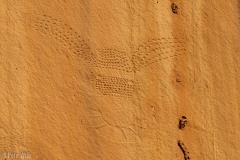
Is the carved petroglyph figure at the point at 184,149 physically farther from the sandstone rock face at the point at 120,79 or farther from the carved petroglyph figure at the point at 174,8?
the carved petroglyph figure at the point at 174,8

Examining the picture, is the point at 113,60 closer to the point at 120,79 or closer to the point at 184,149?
the point at 120,79

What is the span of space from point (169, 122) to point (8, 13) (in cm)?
203

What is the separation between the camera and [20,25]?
6.99m

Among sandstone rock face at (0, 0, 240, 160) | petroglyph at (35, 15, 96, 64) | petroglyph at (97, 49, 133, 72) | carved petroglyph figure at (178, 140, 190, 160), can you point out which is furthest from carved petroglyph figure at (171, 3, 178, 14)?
carved petroglyph figure at (178, 140, 190, 160)

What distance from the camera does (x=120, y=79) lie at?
7.19 metres

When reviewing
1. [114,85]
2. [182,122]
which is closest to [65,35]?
[114,85]

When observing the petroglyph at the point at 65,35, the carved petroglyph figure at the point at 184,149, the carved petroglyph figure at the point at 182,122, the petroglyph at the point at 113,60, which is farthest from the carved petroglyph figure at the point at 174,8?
the carved petroglyph figure at the point at 184,149

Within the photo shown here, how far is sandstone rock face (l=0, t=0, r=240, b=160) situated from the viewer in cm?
690

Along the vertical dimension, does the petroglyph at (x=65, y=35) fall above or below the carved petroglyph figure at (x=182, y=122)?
above

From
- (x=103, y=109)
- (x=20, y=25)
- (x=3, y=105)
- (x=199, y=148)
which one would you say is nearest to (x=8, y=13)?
(x=20, y=25)

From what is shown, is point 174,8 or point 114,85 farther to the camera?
point 174,8

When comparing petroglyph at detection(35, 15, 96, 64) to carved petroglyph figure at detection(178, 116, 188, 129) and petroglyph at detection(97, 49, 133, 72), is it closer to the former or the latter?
petroglyph at detection(97, 49, 133, 72)

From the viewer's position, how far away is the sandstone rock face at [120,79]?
272 inches

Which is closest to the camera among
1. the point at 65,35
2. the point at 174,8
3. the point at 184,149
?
the point at 65,35
